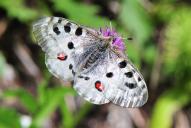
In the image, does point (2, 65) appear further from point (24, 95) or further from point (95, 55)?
point (95, 55)

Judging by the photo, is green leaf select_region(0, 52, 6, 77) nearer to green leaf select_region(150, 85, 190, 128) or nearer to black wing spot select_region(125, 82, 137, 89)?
green leaf select_region(150, 85, 190, 128)

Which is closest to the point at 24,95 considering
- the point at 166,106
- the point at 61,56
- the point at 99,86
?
the point at 61,56

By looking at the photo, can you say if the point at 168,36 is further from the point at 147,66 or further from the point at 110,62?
the point at 110,62

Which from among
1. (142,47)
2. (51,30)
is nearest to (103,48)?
(51,30)

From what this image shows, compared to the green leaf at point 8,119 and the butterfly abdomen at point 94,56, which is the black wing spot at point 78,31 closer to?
the butterfly abdomen at point 94,56

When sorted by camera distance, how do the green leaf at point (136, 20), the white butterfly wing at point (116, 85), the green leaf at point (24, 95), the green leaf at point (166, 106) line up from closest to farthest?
the white butterfly wing at point (116, 85) → the green leaf at point (24, 95) → the green leaf at point (166, 106) → the green leaf at point (136, 20)

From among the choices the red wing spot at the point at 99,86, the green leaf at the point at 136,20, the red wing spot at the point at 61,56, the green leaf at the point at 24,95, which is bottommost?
the green leaf at the point at 24,95

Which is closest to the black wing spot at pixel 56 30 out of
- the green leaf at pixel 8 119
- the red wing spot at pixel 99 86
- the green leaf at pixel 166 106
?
the red wing spot at pixel 99 86
